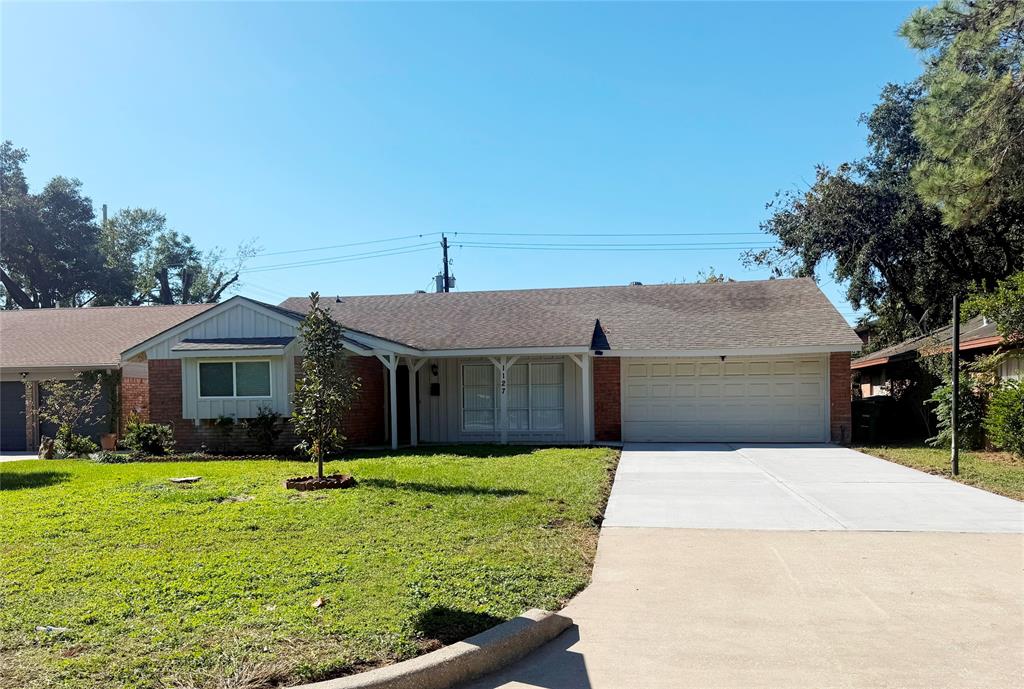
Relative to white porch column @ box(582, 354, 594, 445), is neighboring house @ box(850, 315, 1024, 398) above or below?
above

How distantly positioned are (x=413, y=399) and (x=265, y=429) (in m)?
3.43

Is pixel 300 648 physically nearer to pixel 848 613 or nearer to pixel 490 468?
pixel 848 613

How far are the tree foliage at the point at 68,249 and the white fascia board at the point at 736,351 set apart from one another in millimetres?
32417

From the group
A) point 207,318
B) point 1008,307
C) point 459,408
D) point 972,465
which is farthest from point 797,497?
point 207,318

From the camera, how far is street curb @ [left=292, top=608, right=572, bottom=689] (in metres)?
3.73

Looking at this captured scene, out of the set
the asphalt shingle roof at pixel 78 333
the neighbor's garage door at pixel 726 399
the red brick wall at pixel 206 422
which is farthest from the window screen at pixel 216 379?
the neighbor's garage door at pixel 726 399

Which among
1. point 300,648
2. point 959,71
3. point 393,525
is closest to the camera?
point 300,648

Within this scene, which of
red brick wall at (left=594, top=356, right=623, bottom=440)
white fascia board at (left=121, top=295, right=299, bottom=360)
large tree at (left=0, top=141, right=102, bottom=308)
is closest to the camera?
white fascia board at (left=121, top=295, right=299, bottom=360)

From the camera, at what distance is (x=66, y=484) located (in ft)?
34.9

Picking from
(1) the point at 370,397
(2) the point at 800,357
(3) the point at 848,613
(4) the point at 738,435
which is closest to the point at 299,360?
(1) the point at 370,397

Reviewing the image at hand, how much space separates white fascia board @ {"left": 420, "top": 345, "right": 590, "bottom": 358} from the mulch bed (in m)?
6.43

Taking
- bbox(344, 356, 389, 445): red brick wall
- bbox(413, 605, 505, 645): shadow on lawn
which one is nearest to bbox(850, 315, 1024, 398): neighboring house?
bbox(344, 356, 389, 445): red brick wall

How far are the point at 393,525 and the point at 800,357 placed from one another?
41.0 ft

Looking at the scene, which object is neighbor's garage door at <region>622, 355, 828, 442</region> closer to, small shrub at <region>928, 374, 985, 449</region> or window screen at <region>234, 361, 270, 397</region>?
small shrub at <region>928, 374, 985, 449</region>
